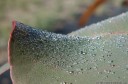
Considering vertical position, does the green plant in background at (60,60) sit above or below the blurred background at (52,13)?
below

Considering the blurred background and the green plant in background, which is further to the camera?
the blurred background

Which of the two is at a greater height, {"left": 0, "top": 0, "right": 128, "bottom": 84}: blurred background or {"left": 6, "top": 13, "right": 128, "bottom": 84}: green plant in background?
{"left": 0, "top": 0, "right": 128, "bottom": 84}: blurred background

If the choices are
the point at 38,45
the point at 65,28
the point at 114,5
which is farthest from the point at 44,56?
the point at 114,5

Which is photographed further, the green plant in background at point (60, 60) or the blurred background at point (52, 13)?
the blurred background at point (52, 13)

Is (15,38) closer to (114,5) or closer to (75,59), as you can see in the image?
(75,59)
